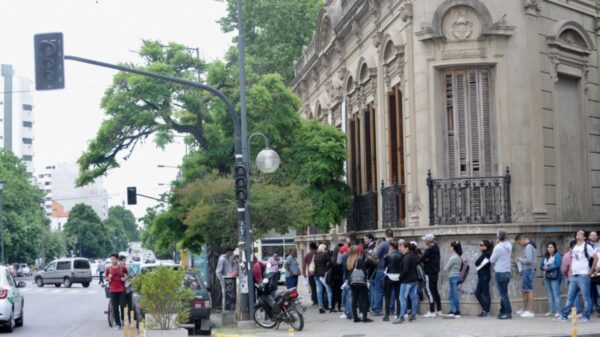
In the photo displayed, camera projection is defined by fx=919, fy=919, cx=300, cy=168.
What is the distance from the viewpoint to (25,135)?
146125mm

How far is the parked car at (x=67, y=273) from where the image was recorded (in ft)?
181

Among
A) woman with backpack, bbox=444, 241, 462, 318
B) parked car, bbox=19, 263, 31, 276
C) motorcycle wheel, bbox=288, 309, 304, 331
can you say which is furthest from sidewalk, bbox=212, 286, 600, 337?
parked car, bbox=19, 263, 31, 276

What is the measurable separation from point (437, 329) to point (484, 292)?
2.25 meters

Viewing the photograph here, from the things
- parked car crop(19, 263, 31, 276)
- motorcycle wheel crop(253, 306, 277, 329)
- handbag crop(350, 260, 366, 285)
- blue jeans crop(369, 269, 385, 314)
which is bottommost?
parked car crop(19, 263, 31, 276)

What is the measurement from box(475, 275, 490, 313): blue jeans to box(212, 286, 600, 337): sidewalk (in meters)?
0.31

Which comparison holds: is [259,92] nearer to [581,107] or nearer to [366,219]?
[366,219]

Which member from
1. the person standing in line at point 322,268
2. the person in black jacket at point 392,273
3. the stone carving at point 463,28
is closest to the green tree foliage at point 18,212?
the person standing in line at point 322,268

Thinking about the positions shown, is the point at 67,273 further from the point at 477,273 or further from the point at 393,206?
the point at 477,273

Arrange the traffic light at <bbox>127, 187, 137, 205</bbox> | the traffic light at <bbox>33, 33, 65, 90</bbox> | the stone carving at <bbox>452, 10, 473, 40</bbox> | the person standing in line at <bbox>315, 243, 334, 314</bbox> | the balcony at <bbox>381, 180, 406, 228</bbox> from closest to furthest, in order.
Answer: the traffic light at <bbox>33, 33, 65, 90</bbox> → the stone carving at <bbox>452, 10, 473, 40</bbox> → the balcony at <bbox>381, 180, 406, 228</bbox> → the person standing in line at <bbox>315, 243, 334, 314</bbox> → the traffic light at <bbox>127, 187, 137, 205</bbox>

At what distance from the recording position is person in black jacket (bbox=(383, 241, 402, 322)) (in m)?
19.5

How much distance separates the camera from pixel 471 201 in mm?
20922

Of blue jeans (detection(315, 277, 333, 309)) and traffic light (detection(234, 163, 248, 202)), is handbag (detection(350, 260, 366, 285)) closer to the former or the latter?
traffic light (detection(234, 163, 248, 202))

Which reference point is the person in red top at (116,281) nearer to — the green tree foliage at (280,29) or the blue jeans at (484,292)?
the blue jeans at (484,292)

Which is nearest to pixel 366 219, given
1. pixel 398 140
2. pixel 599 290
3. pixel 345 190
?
pixel 345 190
